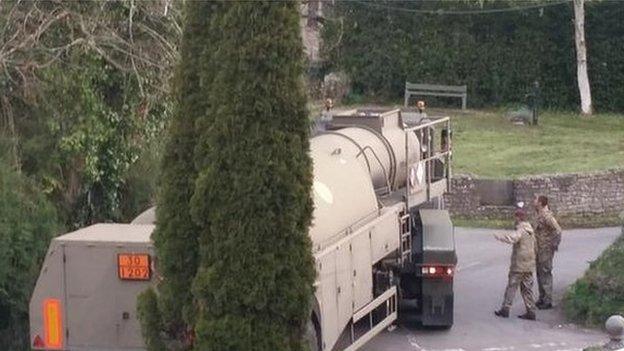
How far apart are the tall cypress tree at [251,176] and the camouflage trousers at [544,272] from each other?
841 cm

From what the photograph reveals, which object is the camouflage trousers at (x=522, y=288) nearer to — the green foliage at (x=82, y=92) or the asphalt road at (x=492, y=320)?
the asphalt road at (x=492, y=320)

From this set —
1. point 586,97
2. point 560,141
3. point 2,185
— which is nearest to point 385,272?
point 2,185

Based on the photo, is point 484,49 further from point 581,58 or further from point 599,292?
point 599,292

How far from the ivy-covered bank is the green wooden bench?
70 centimetres

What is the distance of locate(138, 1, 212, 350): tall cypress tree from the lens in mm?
11055

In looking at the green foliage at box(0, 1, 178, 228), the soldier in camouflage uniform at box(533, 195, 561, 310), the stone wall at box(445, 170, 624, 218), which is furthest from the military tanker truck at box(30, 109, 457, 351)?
the stone wall at box(445, 170, 624, 218)

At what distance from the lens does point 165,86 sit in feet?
54.4

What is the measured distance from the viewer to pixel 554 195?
2606cm

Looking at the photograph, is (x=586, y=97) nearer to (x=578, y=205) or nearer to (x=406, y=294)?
(x=578, y=205)

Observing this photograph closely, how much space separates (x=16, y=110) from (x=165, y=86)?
1.72m

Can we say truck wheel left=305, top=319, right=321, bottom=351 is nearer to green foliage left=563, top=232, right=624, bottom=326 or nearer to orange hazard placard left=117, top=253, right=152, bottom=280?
orange hazard placard left=117, top=253, right=152, bottom=280

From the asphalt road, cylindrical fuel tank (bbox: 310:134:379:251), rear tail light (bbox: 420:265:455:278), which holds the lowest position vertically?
the asphalt road

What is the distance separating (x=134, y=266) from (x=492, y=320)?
672cm

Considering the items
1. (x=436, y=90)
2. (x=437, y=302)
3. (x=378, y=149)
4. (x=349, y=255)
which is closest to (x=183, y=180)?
(x=349, y=255)
